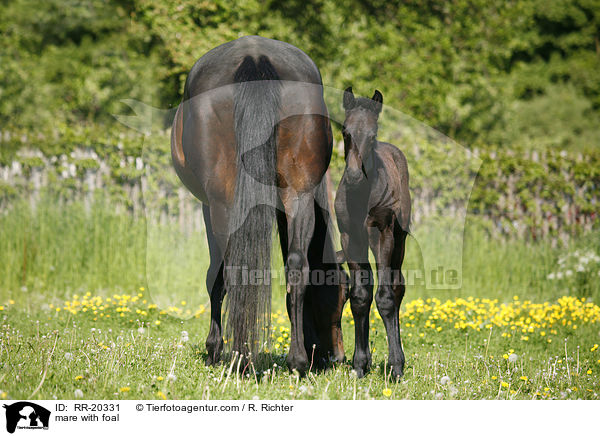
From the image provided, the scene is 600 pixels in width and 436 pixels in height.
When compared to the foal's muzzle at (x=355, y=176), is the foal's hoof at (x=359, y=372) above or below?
below

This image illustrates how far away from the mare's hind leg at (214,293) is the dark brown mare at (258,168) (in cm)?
64

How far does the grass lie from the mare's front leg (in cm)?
16

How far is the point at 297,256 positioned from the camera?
4246mm

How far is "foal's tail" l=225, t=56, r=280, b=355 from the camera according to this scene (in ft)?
13.7

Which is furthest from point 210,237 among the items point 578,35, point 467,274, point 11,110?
point 578,35

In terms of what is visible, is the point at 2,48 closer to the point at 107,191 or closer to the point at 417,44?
the point at 107,191

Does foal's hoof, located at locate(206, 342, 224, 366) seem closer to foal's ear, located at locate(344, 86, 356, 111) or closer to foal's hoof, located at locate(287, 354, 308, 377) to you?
foal's hoof, located at locate(287, 354, 308, 377)
